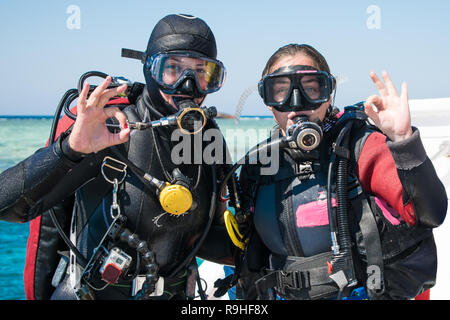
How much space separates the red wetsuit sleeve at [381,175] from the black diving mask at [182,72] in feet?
2.99

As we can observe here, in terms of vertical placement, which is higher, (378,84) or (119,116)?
(378,84)

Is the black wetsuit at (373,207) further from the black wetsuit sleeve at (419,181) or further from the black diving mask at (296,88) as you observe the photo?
the black diving mask at (296,88)

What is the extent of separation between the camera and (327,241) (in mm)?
1984

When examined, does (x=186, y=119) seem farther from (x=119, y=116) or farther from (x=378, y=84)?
(x=378, y=84)

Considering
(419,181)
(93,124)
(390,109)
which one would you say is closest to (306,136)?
(390,109)

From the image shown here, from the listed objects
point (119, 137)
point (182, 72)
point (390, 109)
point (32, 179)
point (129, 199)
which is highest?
point (182, 72)

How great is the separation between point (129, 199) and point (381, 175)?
3.97ft

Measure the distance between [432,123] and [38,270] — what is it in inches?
151

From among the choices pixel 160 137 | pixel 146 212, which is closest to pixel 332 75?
pixel 160 137

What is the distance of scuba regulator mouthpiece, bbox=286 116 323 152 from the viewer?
1.91 m

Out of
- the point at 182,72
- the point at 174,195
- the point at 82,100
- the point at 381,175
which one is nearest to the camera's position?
the point at 82,100

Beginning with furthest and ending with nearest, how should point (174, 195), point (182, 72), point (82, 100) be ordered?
point (182, 72) → point (174, 195) → point (82, 100)

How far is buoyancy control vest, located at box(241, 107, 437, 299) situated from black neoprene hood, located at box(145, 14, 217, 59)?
762 mm

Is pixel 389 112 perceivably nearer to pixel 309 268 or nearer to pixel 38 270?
pixel 309 268
